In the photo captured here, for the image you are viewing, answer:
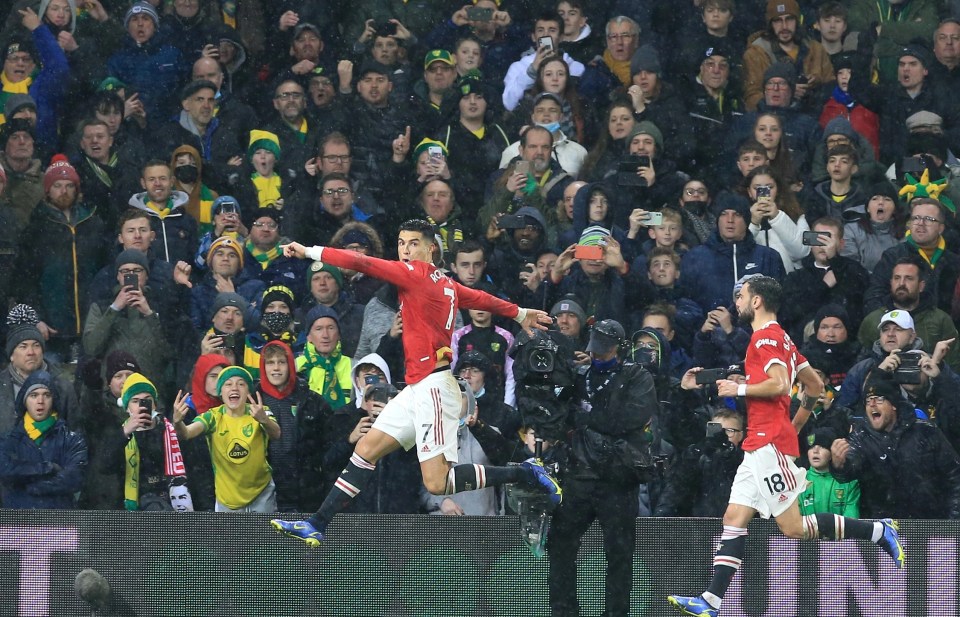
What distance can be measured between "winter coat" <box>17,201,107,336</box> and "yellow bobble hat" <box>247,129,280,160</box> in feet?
5.57

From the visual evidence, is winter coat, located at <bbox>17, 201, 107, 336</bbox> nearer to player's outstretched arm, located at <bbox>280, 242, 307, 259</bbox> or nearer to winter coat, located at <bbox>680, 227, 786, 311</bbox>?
player's outstretched arm, located at <bbox>280, 242, 307, 259</bbox>

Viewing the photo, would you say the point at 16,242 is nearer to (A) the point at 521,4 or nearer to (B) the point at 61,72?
(B) the point at 61,72

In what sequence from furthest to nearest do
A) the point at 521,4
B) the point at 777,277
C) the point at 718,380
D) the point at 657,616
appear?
the point at 521,4 → the point at 777,277 → the point at 657,616 → the point at 718,380

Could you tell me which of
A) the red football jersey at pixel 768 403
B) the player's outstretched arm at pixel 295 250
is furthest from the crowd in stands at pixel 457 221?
the player's outstretched arm at pixel 295 250

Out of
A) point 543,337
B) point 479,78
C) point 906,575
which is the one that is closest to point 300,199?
point 479,78

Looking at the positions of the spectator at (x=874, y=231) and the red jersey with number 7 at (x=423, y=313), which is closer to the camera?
the red jersey with number 7 at (x=423, y=313)

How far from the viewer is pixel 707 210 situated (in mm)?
15688

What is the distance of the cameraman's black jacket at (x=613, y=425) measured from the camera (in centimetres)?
1184

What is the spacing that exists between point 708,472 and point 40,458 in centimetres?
450

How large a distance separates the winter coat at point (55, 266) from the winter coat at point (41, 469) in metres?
2.34

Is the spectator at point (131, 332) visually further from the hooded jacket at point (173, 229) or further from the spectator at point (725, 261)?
the spectator at point (725, 261)

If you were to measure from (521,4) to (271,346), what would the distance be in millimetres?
5886

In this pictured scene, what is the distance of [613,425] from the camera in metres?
11.9

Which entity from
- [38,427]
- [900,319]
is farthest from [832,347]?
[38,427]
